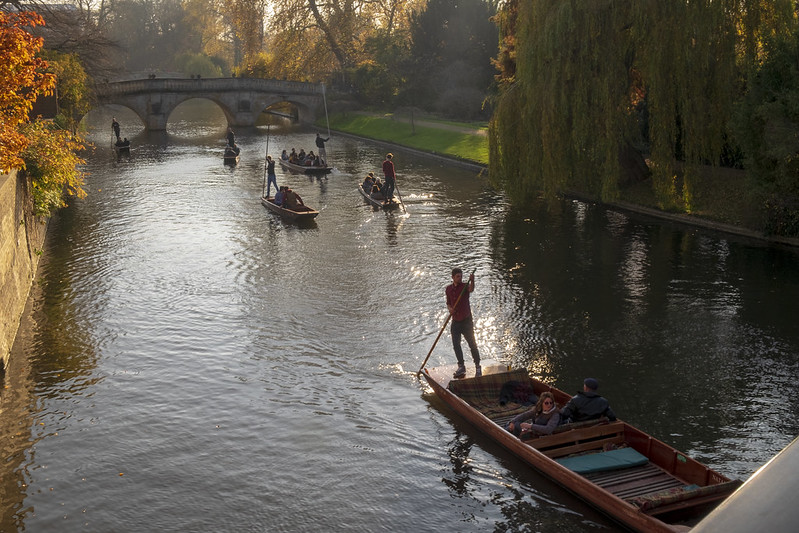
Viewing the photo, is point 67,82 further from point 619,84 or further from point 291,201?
point 619,84

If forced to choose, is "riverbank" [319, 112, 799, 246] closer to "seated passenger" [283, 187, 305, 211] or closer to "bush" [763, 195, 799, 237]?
"bush" [763, 195, 799, 237]

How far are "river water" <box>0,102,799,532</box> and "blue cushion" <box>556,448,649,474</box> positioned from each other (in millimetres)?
504

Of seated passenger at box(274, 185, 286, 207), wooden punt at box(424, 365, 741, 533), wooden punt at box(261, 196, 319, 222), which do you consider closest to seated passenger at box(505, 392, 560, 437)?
wooden punt at box(424, 365, 741, 533)

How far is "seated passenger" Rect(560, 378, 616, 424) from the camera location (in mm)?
11945

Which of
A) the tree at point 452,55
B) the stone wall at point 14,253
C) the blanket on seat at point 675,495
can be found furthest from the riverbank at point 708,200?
the stone wall at point 14,253

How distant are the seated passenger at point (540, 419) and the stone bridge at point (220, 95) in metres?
58.3

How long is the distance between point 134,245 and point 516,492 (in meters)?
18.4

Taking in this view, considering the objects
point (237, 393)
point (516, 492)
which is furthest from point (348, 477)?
point (237, 393)

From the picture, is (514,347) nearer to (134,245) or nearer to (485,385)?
(485,385)

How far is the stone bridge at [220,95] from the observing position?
65625 millimetres

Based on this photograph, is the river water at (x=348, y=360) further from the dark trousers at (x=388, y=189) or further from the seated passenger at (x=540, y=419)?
the dark trousers at (x=388, y=189)

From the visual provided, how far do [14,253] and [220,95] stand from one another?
52.8 metres

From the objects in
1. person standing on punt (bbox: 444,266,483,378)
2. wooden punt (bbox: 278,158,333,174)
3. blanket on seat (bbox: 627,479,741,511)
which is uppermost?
wooden punt (bbox: 278,158,333,174)

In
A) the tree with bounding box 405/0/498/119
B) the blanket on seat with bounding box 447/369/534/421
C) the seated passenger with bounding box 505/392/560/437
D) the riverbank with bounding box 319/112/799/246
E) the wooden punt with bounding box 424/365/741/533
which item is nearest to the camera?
the wooden punt with bounding box 424/365/741/533
